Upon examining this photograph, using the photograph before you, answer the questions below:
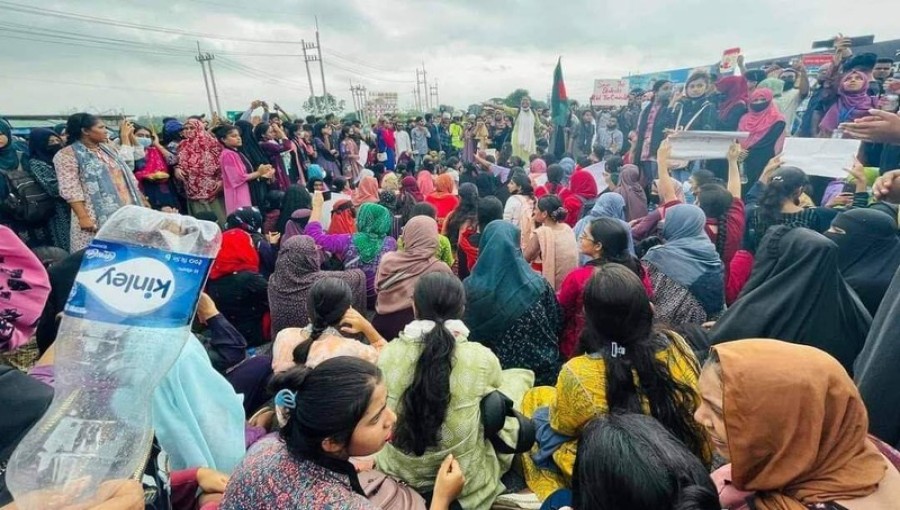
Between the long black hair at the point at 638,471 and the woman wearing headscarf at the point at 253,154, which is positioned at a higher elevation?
the woman wearing headscarf at the point at 253,154

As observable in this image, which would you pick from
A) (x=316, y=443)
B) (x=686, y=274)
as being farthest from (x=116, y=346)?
(x=686, y=274)

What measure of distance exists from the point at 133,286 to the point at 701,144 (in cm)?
537

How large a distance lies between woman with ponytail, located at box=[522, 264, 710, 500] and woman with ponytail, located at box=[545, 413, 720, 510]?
2.25 ft

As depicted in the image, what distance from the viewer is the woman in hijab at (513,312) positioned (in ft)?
10.1

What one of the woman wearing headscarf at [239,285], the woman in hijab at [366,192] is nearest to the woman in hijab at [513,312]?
the woman wearing headscarf at [239,285]

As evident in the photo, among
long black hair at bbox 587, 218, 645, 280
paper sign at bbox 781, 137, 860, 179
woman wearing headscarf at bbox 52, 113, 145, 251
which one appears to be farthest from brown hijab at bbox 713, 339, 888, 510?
woman wearing headscarf at bbox 52, 113, 145, 251

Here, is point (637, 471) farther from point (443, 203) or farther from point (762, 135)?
point (762, 135)

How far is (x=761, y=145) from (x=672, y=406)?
575cm

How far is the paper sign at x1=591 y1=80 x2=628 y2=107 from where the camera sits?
12797mm

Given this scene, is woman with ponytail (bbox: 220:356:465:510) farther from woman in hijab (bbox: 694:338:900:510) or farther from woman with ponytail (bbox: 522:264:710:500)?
woman in hijab (bbox: 694:338:900:510)

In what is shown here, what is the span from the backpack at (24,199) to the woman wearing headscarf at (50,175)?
0.20 feet

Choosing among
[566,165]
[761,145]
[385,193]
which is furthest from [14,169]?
[761,145]

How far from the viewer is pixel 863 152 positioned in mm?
5074

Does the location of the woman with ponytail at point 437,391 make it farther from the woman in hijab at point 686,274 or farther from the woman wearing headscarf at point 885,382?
the woman in hijab at point 686,274
